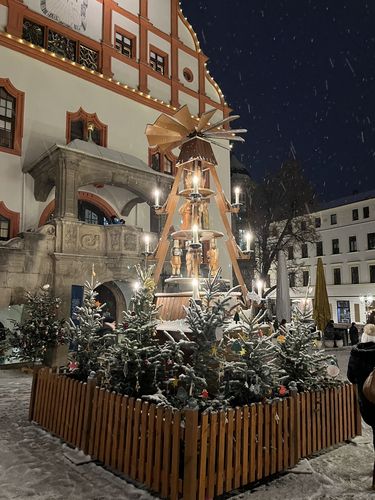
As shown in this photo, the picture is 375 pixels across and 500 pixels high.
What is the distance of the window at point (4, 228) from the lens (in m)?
17.0

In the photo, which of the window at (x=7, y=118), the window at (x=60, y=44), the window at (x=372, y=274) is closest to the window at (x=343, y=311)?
the window at (x=372, y=274)

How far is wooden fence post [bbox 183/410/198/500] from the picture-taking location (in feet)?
14.8

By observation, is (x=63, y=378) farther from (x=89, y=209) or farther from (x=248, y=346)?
(x=89, y=209)

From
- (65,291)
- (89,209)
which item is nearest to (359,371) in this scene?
(65,291)

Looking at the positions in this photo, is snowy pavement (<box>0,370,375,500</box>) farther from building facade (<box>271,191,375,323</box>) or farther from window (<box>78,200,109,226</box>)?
building facade (<box>271,191,375,323</box>)

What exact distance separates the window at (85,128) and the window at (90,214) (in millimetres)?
3075

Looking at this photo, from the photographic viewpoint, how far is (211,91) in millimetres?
27109

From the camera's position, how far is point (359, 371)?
5984 millimetres

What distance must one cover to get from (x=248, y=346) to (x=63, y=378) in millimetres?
3257

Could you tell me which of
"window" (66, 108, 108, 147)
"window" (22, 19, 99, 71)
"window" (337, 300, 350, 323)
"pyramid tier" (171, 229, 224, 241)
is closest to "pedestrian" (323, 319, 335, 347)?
"pyramid tier" (171, 229, 224, 241)

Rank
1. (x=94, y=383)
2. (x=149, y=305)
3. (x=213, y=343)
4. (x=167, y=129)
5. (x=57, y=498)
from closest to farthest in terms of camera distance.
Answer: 1. (x=57, y=498)
2. (x=213, y=343)
3. (x=94, y=383)
4. (x=149, y=305)
5. (x=167, y=129)

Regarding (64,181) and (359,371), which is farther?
(64,181)

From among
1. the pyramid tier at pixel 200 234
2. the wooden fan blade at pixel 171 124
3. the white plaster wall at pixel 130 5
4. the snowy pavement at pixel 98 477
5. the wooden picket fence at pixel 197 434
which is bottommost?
the snowy pavement at pixel 98 477

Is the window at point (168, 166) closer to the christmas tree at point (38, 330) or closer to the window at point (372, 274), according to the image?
the christmas tree at point (38, 330)
